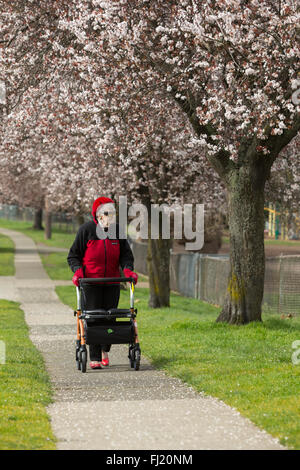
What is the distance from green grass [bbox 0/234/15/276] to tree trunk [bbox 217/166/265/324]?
2056 cm

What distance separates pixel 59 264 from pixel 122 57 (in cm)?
2641

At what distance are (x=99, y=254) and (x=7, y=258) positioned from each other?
32.9 metres

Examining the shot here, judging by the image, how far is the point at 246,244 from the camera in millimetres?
14203

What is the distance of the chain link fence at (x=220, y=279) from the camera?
1923 centimetres

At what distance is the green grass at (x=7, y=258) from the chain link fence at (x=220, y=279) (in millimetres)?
7783

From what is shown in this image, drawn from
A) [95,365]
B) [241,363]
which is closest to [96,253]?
[95,365]

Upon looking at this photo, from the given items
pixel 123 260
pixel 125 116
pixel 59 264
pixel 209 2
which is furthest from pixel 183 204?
pixel 59 264

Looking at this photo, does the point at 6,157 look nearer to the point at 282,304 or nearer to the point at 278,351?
the point at 282,304

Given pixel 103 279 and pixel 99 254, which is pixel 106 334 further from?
pixel 99 254

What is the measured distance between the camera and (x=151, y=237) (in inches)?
839

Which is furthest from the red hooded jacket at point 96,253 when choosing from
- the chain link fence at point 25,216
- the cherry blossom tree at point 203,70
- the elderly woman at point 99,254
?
the chain link fence at point 25,216

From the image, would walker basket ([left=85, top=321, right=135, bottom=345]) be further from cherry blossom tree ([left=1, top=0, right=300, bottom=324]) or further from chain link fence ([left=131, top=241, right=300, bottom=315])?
chain link fence ([left=131, top=241, right=300, bottom=315])

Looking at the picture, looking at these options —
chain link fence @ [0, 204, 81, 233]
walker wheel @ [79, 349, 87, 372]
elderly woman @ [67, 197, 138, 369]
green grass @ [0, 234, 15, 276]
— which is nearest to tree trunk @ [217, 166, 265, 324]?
elderly woman @ [67, 197, 138, 369]

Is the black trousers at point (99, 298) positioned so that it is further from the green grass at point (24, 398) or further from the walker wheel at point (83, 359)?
the green grass at point (24, 398)
